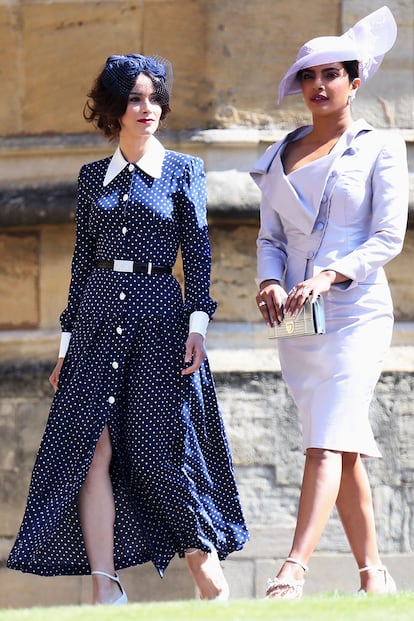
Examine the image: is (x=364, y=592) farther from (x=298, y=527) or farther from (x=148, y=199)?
(x=148, y=199)

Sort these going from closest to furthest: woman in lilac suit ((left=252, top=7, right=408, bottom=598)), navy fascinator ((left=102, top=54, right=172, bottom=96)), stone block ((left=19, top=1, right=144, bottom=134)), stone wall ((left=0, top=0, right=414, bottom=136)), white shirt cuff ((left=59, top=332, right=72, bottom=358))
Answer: woman in lilac suit ((left=252, top=7, right=408, bottom=598)), navy fascinator ((left=102, top=54, right=172, bottom=96)), white shirt cuff ((left=59, top=332, right=72, bottom=358)), stone wall ((left=0, top=0, right=414, bottom=136)), stone block ((left=19, top=1, right=144, bottom=134))

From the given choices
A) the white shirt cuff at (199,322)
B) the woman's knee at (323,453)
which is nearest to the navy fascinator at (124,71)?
the white shirt cuff at (199,322)

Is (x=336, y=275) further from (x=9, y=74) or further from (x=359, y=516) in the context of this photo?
(x=9, y=74)

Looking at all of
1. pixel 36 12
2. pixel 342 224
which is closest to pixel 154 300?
pixel 342 224

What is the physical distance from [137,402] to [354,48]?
1324 mm

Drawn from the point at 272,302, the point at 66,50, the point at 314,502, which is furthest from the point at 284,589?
the point at 66,50

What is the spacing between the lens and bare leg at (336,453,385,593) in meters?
4.76

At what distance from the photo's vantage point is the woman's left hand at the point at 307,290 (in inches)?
180

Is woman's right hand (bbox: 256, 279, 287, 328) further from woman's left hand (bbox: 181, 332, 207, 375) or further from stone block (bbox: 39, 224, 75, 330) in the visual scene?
stone block (bbox: 39, 224, 75, 330)

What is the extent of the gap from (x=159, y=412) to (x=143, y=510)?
12.9 inches

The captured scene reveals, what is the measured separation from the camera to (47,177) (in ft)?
20.1

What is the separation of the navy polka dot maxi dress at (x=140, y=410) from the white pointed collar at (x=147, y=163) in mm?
27

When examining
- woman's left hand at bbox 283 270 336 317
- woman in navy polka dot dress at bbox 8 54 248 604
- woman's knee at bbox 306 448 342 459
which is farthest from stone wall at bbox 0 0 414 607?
woman's left hand at bbox 283 270 336 317

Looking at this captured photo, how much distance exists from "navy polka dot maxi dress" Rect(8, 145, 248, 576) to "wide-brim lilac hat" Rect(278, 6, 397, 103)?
18.7 inches
